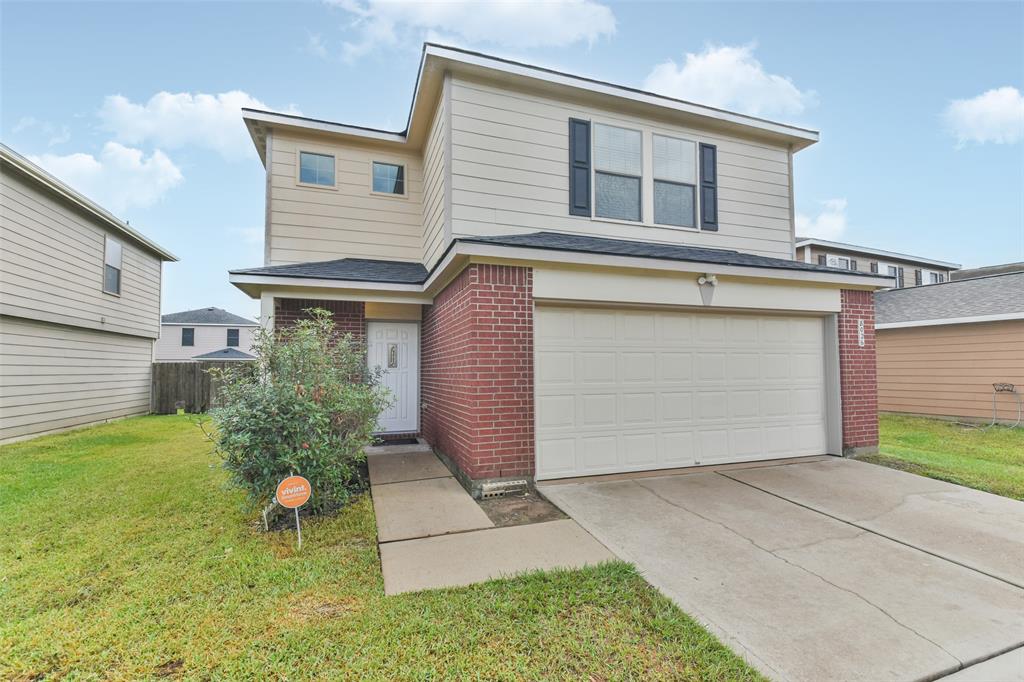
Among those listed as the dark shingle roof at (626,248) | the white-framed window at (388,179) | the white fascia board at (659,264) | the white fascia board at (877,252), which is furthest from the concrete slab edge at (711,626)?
Answer: the white fascia board at (877,252)

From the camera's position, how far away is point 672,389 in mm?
5953

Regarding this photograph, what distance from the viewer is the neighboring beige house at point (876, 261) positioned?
17.2 metres

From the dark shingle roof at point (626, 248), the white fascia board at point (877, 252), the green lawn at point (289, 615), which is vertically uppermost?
the white fascia board at point (877, 252)

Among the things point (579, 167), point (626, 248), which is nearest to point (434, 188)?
point (579, 167)

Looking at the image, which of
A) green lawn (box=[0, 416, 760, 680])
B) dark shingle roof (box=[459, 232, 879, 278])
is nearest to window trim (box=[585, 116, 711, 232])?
dark shingle roof (box=[459, 232, 879, 278])

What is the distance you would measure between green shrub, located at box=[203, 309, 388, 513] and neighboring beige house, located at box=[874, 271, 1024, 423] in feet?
45.0

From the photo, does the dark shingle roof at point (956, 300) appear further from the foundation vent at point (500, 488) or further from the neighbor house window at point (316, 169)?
the neighbor house window at point (316, 169)

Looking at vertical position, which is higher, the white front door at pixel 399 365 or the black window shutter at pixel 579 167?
the black window shutter at pixel 579 167

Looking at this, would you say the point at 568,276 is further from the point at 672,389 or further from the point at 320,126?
the point at 320,126

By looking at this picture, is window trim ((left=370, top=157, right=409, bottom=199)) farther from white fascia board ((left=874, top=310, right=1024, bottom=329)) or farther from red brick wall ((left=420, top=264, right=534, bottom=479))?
white fascia board ((left=874, top=310, right=1024, bottom=329))

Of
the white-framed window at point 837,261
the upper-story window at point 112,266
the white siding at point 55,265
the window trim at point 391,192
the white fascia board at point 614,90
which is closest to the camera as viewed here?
the white fascia board at point 614,90

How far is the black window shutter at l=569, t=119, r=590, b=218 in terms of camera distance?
6.71m

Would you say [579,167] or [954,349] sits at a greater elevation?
[579,167]

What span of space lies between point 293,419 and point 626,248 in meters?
4.57
